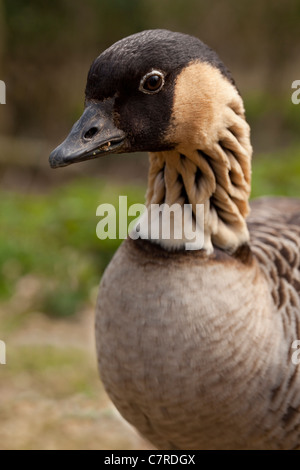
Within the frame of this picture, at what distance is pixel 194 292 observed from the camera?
2982 mm

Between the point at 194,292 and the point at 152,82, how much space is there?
953 mm

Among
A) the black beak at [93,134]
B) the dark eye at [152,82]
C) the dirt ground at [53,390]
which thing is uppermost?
→ the dark eye at [152,82]

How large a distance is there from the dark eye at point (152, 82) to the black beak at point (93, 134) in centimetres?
17

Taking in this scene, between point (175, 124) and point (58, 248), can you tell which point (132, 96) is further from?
point (58, 248)

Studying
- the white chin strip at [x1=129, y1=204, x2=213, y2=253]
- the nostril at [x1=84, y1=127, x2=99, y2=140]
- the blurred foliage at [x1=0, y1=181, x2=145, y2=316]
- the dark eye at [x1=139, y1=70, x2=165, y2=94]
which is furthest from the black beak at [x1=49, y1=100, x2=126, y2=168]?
the blurred foliage at [x1=0, y1=181, x2=145, y2=316]

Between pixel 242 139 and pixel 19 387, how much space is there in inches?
107

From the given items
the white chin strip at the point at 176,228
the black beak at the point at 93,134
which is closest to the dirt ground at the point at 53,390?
the white chin strip at the point at 176,228

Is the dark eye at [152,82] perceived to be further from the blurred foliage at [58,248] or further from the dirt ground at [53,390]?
the blurred foliage at [58,248]

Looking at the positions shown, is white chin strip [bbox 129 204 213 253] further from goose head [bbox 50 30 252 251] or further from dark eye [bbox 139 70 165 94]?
dark eye [bbox 139 70 165 94]

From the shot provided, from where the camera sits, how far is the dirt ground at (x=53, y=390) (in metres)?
4.31

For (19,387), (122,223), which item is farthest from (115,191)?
(19,387)

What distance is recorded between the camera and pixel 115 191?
8.88 meters

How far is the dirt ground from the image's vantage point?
431cm
